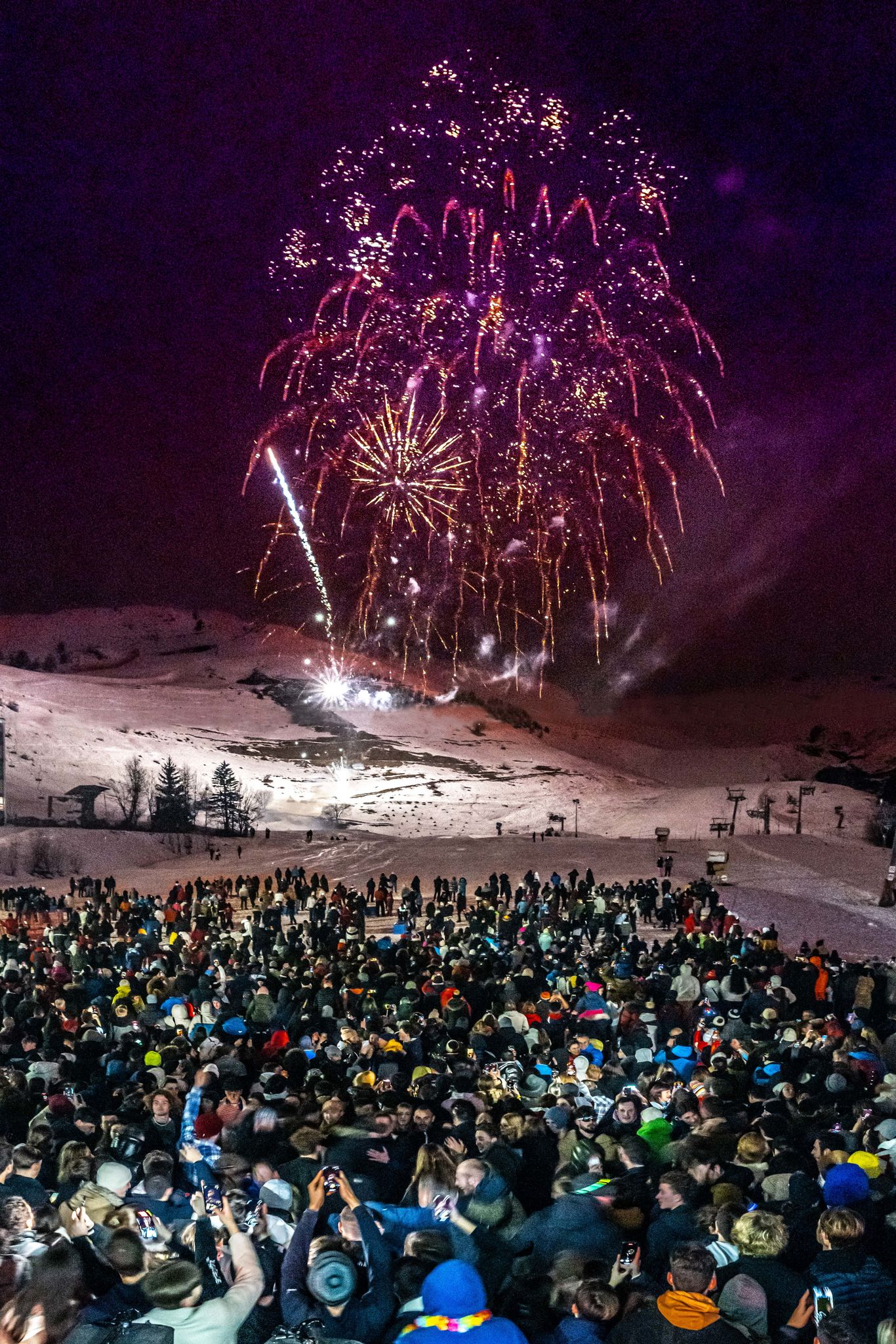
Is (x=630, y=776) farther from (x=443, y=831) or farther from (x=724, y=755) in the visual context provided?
(x=724, y=755)

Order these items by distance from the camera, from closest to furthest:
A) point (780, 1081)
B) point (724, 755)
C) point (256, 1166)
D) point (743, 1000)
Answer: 1. point (256, 1166)
2. point (780, 1081)
3. point (743, 1000)
4. point (724, 755)

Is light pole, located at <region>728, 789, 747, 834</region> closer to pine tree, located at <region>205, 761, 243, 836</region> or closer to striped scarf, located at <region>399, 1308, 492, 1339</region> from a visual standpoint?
pine tree, located at <region>205, 761, 243, 836</region>

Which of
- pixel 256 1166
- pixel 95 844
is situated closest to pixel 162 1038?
pixel 256 1166

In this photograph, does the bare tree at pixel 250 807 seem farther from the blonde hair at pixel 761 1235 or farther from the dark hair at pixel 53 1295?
the dark hair at pixel 53 1295

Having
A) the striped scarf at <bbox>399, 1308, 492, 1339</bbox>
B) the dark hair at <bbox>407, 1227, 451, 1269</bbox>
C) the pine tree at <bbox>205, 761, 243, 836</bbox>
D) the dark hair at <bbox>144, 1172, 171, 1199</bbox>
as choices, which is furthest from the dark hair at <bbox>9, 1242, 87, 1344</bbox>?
the pine tree at <bbox>205, 761, 243, 836</bbox>

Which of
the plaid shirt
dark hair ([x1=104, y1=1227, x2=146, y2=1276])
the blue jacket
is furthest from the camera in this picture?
the plaid shirt

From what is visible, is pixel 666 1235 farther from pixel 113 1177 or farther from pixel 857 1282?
pixel 113 1177
